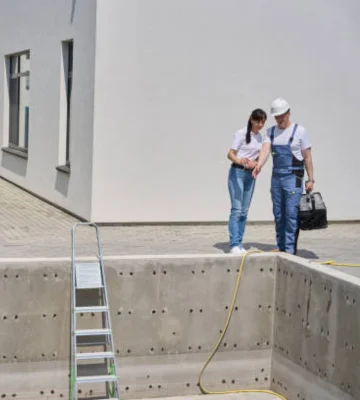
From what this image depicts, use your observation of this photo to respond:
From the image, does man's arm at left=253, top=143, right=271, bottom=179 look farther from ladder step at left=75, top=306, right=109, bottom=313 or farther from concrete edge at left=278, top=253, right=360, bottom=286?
ladder step at left=75, top=306, right=109, bottom=313

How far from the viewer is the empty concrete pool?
676cm

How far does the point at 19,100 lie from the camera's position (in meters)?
17.1

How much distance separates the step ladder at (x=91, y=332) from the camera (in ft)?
21.9

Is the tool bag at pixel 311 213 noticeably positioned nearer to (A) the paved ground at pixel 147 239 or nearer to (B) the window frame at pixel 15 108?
(A) the paved ground at pixel 147 239

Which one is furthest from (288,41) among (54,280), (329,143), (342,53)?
(54,280)

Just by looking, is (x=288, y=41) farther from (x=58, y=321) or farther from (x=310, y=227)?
(x=58, y=321)

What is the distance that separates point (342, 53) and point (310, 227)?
502 centimetres

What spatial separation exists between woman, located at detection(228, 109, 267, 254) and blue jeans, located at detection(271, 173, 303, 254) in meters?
0.39

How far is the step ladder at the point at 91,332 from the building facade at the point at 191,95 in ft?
14.1

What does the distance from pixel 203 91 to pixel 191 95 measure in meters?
0.21

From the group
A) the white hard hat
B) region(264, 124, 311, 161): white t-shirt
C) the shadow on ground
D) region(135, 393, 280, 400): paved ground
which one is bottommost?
region(135, 393, 280, 400): paved ground

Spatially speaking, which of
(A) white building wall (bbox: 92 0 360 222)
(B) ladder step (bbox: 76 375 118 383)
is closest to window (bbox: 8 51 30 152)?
(A) white building wall (bbox: 92 0 360 222)

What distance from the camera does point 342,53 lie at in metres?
12.3

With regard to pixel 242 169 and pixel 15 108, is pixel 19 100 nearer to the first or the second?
pixel 15 108
